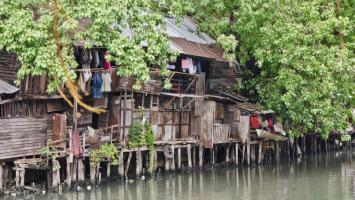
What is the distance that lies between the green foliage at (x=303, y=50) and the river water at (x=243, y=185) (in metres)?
1.91

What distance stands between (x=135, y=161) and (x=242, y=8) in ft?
21.6

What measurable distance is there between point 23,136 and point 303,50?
951 cm

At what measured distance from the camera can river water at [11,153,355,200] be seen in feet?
58.5

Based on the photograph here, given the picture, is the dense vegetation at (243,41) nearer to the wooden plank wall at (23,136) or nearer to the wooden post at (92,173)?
the wooden plank wall at (23,136)

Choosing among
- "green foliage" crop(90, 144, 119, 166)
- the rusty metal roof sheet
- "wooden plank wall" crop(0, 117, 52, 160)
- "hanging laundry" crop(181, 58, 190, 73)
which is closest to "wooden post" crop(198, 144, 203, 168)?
"hanging laundry" crop(181, 58, 190, 73)

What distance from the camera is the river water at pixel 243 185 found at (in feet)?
58.5

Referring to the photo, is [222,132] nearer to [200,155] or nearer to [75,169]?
[200,155]

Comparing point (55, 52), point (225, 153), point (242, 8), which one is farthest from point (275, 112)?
point (55, 52)

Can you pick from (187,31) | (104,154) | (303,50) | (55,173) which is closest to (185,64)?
(187,31)

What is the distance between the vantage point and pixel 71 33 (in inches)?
684

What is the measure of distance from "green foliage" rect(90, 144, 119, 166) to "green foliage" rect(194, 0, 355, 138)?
6.29 meters

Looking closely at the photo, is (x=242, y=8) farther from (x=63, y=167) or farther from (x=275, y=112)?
(x=63, y=167)

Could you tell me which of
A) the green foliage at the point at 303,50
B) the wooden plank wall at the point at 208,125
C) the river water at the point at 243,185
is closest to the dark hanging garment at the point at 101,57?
the river water at the point at 243,185

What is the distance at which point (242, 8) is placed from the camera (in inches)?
882
